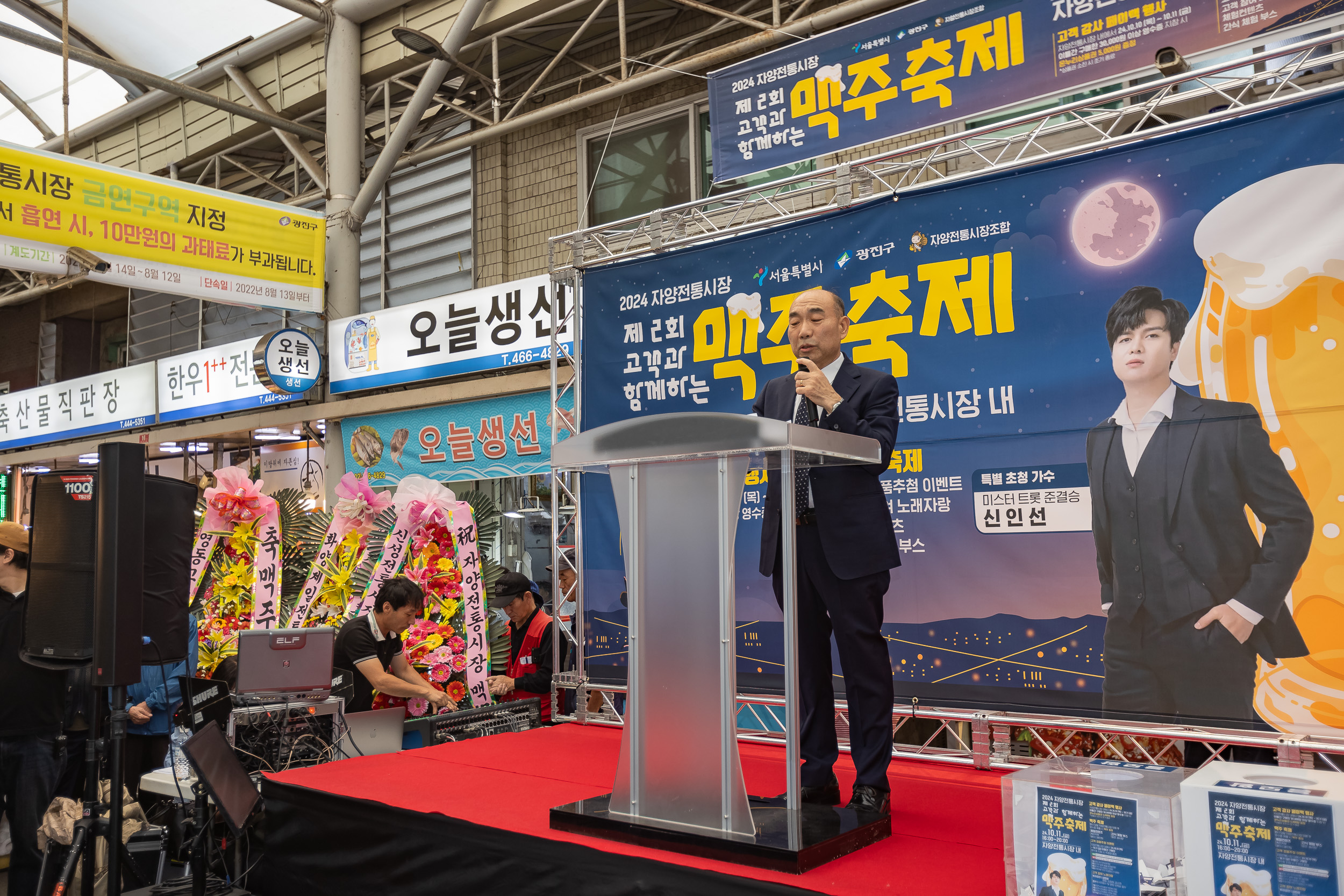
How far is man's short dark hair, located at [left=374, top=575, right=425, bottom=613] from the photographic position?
5012 mm

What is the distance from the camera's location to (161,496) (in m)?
3.67

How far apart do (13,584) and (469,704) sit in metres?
2.33

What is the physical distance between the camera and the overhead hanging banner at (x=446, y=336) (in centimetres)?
762

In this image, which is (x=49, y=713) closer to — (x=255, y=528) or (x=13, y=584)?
(x=13, y=584)

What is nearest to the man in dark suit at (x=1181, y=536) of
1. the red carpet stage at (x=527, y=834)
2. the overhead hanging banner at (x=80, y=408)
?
the red carpet stage at (x=527, y=834)

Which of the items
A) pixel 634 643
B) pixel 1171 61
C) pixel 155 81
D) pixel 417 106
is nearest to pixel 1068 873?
pixel 634 643

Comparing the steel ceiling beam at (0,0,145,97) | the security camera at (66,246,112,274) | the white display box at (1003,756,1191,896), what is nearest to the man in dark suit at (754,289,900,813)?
the white display box at (1003,756,1191,896)

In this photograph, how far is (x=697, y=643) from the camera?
2.67 meters

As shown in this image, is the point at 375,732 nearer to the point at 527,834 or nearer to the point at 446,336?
the point at 527,834

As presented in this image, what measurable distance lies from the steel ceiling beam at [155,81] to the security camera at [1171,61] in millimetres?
7938

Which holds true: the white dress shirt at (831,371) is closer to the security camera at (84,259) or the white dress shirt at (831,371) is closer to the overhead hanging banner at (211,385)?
the security camera at (84,259)

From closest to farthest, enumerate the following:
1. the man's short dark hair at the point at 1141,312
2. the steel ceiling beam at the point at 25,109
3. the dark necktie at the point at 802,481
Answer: the dark necktie at the point at 802,481
the man's short dark hair at the point at 1141,312
the steel ceiling beam at the point at 25,109

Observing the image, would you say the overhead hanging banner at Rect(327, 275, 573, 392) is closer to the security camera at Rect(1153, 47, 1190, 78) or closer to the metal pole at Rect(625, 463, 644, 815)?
the security camera at Rect(1153, 47, 1190, 78)

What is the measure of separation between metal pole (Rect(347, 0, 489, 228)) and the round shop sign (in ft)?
4.26
